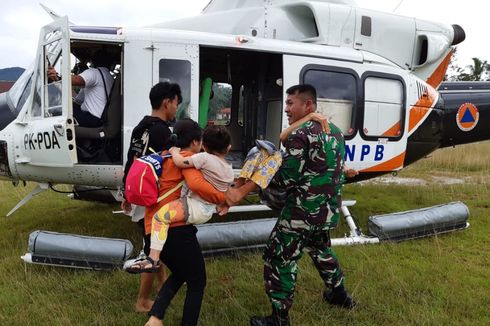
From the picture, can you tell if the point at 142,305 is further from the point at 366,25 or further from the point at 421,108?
the point at 366,25

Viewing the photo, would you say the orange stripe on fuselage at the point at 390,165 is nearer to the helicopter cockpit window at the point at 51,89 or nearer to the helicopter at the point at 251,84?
the helicopter at the point at 251,84

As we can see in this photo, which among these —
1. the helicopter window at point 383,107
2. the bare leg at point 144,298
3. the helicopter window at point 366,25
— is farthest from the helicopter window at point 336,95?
the bare leg at point 144,298

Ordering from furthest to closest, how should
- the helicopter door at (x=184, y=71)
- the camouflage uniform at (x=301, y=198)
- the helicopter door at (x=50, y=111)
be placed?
the helicopter door at (x=184, y=71) → the helicopter door at (x=50, y=111) → the camouflage uniform at (x=301, y=198)

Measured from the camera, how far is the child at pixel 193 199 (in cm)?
259

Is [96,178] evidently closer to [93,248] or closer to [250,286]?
[93,248]

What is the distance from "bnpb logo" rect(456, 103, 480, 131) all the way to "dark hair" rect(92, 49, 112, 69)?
5094 mm

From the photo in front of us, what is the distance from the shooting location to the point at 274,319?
10.2 feet

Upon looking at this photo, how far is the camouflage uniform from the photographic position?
9.61ft

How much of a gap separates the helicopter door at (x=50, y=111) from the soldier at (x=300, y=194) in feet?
7.31

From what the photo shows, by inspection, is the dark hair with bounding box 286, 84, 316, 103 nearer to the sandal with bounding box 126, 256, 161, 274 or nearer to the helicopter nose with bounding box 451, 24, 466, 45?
the sandal with bounding box 126, 256, 161, 274

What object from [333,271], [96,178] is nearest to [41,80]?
[96,178]

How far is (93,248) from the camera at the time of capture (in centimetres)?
409

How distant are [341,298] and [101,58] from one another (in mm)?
3880

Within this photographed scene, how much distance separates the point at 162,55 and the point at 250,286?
2557 millimetres
